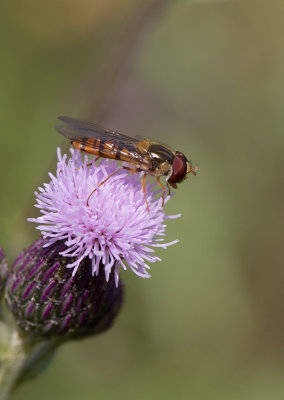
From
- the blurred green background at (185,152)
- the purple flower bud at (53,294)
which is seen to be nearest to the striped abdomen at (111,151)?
the purple flower bud at (53,294)

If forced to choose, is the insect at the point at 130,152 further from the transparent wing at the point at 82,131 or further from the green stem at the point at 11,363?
the green stem at the point at 11,363

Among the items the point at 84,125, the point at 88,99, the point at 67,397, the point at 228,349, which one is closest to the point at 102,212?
the point at 84,125

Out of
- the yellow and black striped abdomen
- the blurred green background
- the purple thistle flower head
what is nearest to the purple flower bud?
the purple thistle flower head

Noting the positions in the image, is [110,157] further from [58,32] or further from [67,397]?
[58,32]

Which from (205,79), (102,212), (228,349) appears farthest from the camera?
(205,79)

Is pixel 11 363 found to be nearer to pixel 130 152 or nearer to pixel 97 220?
pixel 97 220

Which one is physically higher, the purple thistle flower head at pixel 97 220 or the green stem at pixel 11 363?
the purple thistle flower head at pixel 97 220
